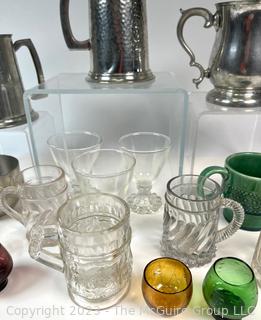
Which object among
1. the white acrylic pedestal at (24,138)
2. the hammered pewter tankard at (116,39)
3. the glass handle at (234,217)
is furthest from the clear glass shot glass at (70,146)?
the glass handle at (234,217)

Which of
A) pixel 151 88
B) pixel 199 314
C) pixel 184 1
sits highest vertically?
pixel 184 1

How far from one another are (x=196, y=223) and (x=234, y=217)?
46 mm

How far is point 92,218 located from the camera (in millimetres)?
378

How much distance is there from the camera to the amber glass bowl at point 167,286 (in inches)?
11.5

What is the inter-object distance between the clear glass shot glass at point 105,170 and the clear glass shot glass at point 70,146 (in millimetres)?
23

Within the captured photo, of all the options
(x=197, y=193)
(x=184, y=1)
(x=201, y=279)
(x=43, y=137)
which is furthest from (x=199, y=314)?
(x=184, y=1)

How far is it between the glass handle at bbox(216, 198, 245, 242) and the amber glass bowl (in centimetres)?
7

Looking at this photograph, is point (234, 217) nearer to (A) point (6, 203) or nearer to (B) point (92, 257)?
(B) point (92, 257)

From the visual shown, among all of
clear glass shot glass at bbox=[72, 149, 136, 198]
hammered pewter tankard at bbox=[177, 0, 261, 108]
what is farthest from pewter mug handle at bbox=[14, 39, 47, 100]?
hammered pewter tankard at bbox=[177, 0, 261, 108]

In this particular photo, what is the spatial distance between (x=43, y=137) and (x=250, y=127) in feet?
1.48

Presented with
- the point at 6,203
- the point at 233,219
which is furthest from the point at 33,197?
the point at 233,219

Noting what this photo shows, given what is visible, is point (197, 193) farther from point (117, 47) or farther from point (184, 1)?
point (184, 1)

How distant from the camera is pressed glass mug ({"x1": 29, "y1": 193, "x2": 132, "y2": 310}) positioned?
12.1 inches

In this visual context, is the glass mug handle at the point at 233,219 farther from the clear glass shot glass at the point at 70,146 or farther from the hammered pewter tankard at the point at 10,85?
the hammered pewter tankard at the point at 10,85
